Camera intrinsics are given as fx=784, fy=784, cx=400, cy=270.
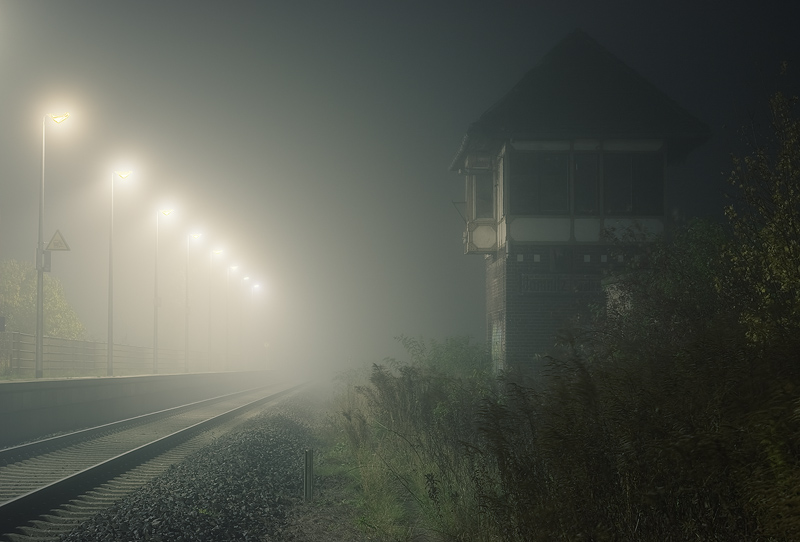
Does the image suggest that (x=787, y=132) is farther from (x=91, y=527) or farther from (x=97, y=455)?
(x=97, y=455)

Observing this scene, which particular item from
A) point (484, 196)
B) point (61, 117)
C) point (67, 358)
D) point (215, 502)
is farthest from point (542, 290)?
point (67, 358)

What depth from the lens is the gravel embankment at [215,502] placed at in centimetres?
834

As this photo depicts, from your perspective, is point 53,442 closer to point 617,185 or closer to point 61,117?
point 61,117

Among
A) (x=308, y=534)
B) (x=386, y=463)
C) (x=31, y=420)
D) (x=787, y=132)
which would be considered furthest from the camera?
(x=31, y=420)

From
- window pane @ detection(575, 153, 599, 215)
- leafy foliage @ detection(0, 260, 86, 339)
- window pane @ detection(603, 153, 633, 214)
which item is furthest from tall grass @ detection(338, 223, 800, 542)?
leafy foliage @ detection(0, 260, 86, 339)

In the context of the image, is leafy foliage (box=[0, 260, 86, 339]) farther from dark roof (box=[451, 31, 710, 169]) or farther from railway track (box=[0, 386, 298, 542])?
dark roof (box=[451, 31, 710, 169])

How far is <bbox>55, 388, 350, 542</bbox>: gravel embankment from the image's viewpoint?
8336 millimetres

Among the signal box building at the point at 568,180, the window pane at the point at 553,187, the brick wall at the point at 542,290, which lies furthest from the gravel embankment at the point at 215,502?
the window pane at the point at 553,187

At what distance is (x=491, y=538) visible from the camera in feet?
21.9

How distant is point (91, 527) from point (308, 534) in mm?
2376

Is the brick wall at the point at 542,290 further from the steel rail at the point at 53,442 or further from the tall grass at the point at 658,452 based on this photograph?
the tall grass at the point at 658,452

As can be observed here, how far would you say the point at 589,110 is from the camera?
78.7 feet

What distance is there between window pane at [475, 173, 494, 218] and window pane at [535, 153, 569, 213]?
3.41 m

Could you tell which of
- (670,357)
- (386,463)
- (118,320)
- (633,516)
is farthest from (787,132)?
(118,320)
